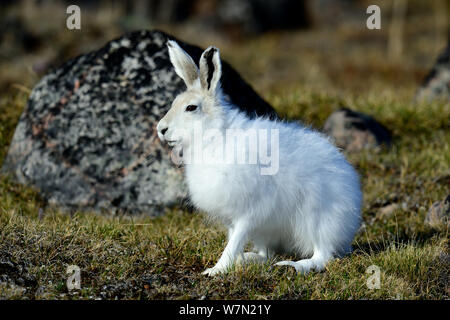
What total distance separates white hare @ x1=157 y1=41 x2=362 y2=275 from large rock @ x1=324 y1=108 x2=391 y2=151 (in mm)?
3129

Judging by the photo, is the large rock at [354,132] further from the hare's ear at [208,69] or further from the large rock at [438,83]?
the hare's ear at [208,69]

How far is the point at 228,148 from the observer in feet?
14.5

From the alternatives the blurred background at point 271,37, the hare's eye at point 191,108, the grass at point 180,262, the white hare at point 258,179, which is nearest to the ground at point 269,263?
the grass at point 180,262

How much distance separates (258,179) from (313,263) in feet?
2.77

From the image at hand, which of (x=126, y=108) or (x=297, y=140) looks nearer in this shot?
(x=297, y=140)

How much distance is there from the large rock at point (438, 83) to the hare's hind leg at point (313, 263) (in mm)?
5863

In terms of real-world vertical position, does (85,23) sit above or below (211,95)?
above

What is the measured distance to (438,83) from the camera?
10133mm

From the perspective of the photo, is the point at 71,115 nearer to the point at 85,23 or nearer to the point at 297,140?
the point at 297,140

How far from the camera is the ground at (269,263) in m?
4.11
